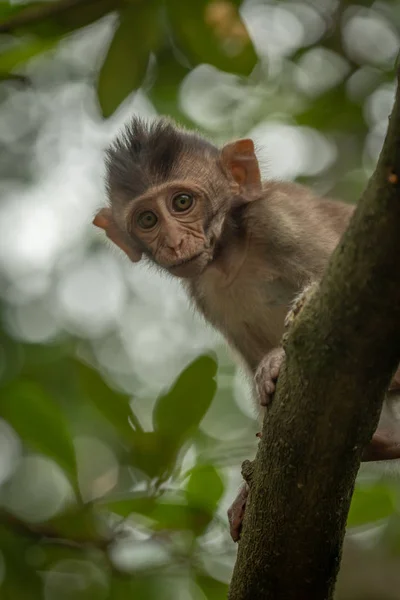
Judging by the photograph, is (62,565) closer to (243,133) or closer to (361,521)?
(361,521)

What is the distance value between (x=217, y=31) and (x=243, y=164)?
759mm

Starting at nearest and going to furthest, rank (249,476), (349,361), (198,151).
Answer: (349,361)
(249,476)
(198,151)

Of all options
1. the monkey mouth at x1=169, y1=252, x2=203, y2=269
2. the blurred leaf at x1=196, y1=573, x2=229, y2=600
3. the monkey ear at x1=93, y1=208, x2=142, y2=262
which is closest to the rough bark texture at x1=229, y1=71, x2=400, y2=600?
the blurred leaf at x1=196, y1=573, x2=229, y2=600

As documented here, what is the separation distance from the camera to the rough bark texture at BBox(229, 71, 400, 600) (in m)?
2.23

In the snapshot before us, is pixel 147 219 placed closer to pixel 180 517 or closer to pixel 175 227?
pixel 175 227

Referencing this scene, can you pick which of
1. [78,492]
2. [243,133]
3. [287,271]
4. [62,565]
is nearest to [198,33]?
[287,271]

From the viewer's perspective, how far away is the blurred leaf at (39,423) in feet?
13.0

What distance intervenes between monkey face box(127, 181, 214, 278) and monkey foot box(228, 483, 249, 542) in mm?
1104

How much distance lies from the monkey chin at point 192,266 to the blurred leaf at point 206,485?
3.11 feet

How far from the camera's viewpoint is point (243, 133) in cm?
779

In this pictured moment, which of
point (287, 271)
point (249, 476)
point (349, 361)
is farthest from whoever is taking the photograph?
point (287, 271)

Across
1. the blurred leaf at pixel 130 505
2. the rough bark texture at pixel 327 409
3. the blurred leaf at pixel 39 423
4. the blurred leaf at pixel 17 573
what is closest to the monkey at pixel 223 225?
the blurred leaf at pixel 39 423

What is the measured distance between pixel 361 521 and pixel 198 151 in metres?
2.06

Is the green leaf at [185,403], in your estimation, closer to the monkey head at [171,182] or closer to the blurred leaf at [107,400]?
the blurred leaf at [107,400]
